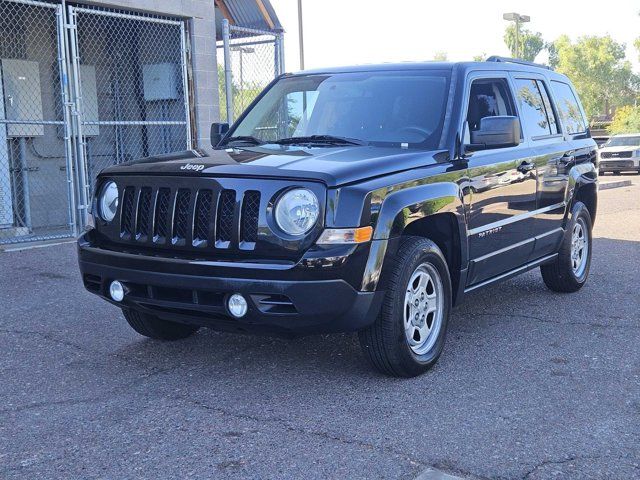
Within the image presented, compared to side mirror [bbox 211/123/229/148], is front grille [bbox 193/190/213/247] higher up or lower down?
lower down

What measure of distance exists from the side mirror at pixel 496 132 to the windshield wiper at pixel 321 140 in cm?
73

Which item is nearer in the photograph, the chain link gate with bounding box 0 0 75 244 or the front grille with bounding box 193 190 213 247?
the front grille with bounding box 193 190 213 247

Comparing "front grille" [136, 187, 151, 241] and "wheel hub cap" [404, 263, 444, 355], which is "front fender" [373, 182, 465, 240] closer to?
"wheel hub cap" [404, 263, 444, 355]

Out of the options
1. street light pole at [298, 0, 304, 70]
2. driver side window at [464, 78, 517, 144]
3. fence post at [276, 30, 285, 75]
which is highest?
street light pole at [298, 0, 304, 70]

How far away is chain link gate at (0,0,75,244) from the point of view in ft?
36.4

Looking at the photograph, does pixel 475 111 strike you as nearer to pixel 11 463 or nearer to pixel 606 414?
pixel 606 414

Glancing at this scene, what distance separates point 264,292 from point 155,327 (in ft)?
5.07

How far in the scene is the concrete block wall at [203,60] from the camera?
39.7 ft

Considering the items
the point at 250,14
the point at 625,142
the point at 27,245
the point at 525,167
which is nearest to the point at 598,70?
the point at 625,142

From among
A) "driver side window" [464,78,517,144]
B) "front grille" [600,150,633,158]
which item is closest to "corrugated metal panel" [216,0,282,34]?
"driver side window" [464,78,517,144]

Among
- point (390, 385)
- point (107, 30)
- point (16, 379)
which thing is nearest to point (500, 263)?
point (390, 385)

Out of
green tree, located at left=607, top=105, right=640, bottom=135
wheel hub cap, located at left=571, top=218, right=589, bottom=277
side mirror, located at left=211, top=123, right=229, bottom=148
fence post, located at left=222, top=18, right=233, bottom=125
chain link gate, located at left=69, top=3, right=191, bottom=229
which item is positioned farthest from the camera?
green tree, located at left=607, top=105, right=640, bottom=135

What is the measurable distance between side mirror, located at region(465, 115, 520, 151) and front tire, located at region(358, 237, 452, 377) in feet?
2.69

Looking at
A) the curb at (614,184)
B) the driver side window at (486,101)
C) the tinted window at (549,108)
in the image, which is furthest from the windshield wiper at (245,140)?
the curb at (614,184)
